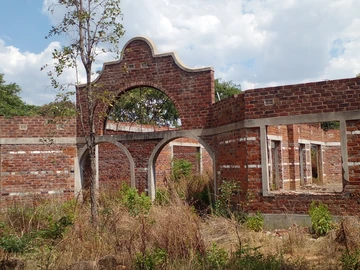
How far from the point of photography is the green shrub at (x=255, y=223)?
10.1 meters

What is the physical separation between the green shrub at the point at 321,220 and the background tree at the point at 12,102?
26.7 m

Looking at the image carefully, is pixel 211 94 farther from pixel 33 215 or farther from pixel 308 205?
pixel 33 215

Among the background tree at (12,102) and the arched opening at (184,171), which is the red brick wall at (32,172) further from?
the background tree at (12,102)

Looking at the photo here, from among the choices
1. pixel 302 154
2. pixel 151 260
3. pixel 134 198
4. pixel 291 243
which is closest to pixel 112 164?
pixel 134 198

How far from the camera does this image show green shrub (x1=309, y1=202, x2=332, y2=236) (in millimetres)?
9180

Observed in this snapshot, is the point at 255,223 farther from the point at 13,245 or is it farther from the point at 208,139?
the point at 13,245

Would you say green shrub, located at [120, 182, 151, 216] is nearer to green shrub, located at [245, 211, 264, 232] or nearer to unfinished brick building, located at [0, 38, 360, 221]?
unfinished brick building, located at [0, 38, 360, 221]

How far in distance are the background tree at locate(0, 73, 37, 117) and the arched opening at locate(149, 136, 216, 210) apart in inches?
595

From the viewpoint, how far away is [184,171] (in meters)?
18.2

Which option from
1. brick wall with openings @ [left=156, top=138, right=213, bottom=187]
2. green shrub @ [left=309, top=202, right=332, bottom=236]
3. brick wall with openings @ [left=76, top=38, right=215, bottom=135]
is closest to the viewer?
green shrub @ [left=309, top=202, right=332, bottom=236]

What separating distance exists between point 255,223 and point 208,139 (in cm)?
334

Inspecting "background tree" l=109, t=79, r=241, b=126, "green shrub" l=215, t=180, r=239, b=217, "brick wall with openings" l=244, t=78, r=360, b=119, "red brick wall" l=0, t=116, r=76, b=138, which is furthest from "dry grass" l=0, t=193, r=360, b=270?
"background tree" l=109, t=79, r=241, b=126

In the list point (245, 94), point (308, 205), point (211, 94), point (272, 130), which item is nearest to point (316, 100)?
point (245, 94)

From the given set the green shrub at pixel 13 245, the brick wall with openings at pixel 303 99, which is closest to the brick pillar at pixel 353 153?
the brick wall with openings at pixel 303 99
